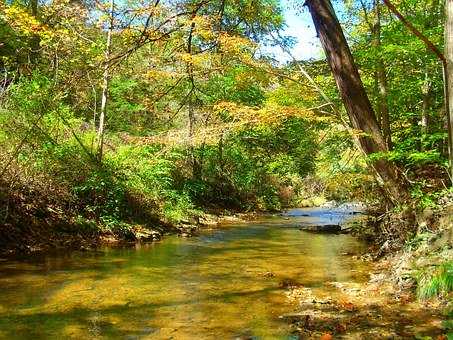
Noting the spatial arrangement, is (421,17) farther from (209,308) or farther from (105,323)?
(105,323)

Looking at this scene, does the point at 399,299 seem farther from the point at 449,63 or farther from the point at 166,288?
the point at 449,63

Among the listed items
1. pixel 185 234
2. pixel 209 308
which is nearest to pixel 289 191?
pixel 185 234

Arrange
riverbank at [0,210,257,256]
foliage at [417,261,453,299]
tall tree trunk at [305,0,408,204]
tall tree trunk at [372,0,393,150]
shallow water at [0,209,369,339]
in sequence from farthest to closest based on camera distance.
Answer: tall tree trunk at [372,0,393,150] → riverbank at [0,210,257,256] → tall tree trunk at [305,0,408,204] → foliage at [417,261,453,299] → shallow water at [0,209,369,339]

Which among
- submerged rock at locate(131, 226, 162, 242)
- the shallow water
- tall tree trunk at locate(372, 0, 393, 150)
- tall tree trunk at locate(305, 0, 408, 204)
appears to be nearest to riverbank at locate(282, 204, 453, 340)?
the shallow water

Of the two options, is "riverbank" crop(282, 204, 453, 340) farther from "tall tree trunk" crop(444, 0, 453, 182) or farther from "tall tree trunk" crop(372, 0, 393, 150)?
"tall tree trunk" crop(372, 0, 393, 150)

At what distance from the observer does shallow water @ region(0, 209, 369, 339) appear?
211 inches

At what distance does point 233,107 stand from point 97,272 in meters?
3.86

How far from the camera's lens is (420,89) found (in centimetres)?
1156

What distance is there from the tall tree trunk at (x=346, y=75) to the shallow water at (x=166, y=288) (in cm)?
239

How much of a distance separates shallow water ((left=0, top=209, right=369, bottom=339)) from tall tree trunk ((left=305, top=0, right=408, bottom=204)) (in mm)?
2394

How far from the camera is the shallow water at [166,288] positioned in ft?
17.6

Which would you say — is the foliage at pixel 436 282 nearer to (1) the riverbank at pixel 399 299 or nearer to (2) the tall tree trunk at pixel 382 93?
(1) the riverbank at pixel 399 299

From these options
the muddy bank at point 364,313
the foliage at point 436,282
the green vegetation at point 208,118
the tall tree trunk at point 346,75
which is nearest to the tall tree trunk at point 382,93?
the green vegetation at point 208,118

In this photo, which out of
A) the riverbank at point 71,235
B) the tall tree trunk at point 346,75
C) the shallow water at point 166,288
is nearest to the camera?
the shallow water at point 166,288
